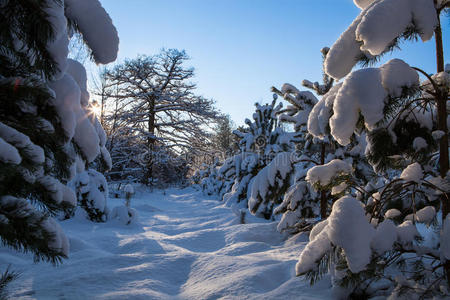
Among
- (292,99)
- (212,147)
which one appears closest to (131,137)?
(212,147)

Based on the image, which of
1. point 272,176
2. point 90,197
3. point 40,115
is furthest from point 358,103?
point 90,197

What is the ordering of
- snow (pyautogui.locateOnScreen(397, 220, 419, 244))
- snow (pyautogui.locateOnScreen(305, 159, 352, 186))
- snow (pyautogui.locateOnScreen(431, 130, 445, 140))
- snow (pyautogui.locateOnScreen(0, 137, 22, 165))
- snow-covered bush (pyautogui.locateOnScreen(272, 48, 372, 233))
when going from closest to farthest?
snow (pyautogui.locateOnScreen(0, 137, 22, 165)), snow (pyautogui.locateOnScreen(397, 220, 419, 244)), snow (pyautogui.locateOnScreen(431, 130, 445, 140)), snow (pyautogui.locateOnScreen(305, 159, 352, 186)), snow-covered bush (pyautogui.locateOnScreen(272, 48, 372, 233))

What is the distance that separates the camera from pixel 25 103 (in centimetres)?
157

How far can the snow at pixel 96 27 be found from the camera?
169cm

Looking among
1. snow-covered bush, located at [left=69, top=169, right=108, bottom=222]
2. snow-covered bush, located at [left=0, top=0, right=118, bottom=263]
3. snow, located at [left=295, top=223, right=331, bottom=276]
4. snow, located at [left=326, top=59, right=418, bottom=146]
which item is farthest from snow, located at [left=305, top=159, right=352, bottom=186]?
snow-covered bush, located at [left=69, top=169, right=108, bottom=222]

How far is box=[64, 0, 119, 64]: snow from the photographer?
1688mm

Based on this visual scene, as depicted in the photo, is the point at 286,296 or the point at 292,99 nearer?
the point at 286,296

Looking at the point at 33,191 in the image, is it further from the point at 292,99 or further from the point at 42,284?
the point at 292,99

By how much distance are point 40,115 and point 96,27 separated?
0.63 meters

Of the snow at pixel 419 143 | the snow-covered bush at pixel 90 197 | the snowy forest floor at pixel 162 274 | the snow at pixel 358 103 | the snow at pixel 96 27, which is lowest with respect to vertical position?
the snowy forest floor at pixel 162 274

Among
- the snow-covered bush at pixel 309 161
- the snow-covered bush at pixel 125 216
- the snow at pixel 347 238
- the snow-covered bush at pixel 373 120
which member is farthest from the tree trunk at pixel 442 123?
the snow-covered bush at pixel 125 216

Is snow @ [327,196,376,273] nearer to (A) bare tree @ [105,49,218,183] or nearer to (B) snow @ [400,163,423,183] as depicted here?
(B) snow @ [400,163,423,183]

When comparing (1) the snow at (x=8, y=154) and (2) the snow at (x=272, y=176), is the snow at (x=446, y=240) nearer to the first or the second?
(1) the snow at (x=8, y=154)

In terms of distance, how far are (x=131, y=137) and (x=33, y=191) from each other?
15.5 m
